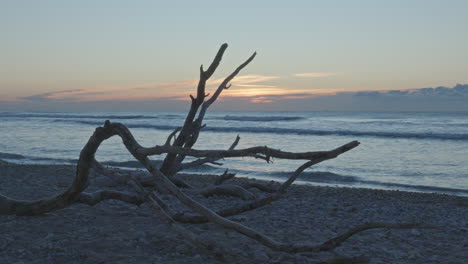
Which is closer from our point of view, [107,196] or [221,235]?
[221,235]

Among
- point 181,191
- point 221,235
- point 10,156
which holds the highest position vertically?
point 181,191

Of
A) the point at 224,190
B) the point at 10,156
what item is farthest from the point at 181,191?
the point at 10,156

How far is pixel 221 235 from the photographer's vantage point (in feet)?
14.5

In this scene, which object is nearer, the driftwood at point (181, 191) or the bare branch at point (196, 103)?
the driftwood at point (181, 191)

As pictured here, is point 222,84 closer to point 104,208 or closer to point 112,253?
point 104,208

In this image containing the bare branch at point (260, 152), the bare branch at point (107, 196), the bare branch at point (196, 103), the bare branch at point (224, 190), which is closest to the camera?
the bare branch at point (260, 152)

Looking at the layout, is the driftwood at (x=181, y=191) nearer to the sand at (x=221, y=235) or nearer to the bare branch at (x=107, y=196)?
the bare branch at (x=107, y=196)

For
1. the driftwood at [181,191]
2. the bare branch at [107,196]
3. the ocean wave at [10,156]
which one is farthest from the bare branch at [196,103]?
the ocean wave at [10,156]

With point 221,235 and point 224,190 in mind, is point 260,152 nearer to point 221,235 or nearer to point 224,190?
point 221,235

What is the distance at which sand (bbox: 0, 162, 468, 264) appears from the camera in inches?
143

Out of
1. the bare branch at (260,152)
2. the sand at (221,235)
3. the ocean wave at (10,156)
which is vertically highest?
the bare branch at (260,152)

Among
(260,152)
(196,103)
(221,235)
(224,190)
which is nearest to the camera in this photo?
(260,152)

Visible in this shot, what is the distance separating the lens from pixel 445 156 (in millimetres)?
16719

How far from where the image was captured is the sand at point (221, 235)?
3621mm
